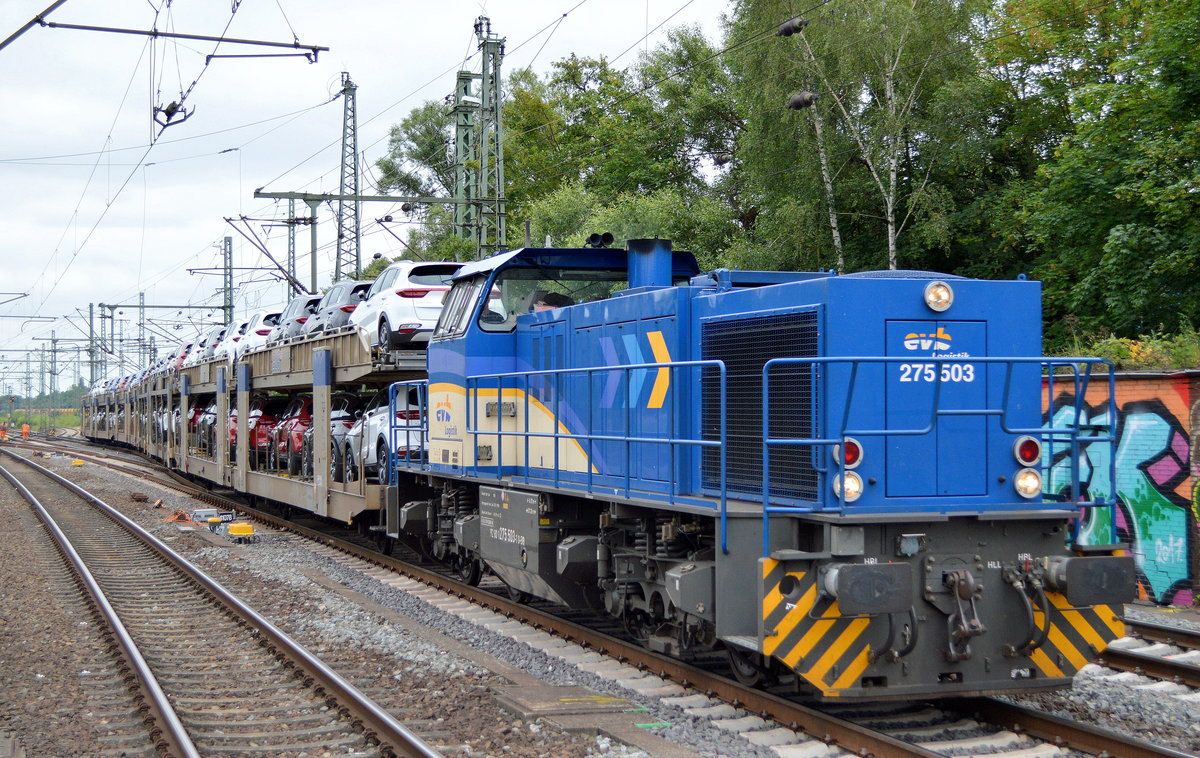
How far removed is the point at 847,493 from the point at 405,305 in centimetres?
888

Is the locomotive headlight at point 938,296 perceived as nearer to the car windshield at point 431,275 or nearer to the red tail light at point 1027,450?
the red tail light at point 1027,450

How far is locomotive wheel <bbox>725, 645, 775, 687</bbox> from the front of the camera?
6249 mm

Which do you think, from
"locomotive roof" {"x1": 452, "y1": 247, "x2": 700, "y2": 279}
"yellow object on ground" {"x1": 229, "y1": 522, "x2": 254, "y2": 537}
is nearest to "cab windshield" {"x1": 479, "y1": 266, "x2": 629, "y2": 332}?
"locomotive roof" {"x1": 452, "y1": 247, "x2": 700, "y2": 279}

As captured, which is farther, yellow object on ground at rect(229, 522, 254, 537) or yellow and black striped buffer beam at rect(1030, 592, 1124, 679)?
yellow object on ground at rect(229, 522, 254, 537)

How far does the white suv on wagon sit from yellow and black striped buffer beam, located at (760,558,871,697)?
8.29 metres

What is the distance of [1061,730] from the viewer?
5.39 meters

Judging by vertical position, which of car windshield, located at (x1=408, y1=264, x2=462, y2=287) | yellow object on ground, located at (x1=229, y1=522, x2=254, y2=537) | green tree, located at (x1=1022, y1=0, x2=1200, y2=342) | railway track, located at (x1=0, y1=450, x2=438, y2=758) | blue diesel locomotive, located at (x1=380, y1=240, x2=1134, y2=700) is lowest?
railway track, located at (x1=0, y1=450, x2=438, y2=758)

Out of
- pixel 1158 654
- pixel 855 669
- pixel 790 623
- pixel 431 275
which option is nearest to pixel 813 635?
pixel 790 623

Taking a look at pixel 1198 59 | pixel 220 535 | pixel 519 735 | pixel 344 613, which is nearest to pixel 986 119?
pixel 1198 59

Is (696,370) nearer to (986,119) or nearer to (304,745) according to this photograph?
(304,745)

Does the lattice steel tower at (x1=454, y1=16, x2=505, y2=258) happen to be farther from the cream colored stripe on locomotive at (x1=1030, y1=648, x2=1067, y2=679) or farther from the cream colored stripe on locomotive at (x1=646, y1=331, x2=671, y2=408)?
the cream colored stripe on locomotive at (x1=1030, y1=648, x2=1067, y2=679)

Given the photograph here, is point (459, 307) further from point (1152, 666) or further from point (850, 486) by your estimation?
point (1152, 666)

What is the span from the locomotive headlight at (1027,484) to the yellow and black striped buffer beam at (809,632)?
54.3 inches

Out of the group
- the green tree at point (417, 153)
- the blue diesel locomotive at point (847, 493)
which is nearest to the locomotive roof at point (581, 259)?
the blue diesel locomotive at point (847, 493)
